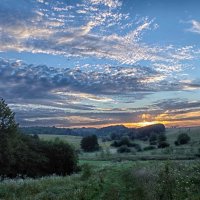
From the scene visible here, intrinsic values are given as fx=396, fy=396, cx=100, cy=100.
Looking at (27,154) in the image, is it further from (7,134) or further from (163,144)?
(163,144)

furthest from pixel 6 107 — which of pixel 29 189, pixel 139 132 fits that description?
pixel 139 132

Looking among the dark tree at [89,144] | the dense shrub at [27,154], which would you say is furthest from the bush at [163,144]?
the dense shrub at [27,154]

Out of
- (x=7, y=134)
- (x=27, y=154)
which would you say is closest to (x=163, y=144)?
(x=27, y=154)

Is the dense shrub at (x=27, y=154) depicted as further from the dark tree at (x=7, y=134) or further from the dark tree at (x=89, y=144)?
the dark tree at (x=89, y=144)

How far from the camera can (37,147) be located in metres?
77.6

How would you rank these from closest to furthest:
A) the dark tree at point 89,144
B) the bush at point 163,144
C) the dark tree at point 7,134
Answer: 1. the dark tree at point 7,134
2. the bush at point 163,144
3. the dark tree at point 89,144

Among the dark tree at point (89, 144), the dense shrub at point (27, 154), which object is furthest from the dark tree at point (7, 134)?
the dark tree at point (89, 144)

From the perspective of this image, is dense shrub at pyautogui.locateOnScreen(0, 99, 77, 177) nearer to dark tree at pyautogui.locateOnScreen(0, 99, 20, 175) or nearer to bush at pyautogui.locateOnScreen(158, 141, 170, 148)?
dark tree at pyautogui.locateOnScreen(0, 99, 20, 175)

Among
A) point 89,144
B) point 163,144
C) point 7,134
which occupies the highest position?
point 7,134

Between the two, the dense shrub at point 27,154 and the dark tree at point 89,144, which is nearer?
the dense shrub at point 27,154

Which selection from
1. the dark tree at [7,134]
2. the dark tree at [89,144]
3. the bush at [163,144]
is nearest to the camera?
the dark tree at [7,134]

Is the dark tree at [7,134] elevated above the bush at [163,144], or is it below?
above

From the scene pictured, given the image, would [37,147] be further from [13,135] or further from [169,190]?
[169,190]

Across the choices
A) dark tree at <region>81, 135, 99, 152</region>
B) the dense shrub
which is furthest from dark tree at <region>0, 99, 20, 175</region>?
dark tree at <region>81, 135, 99, 152</region>
